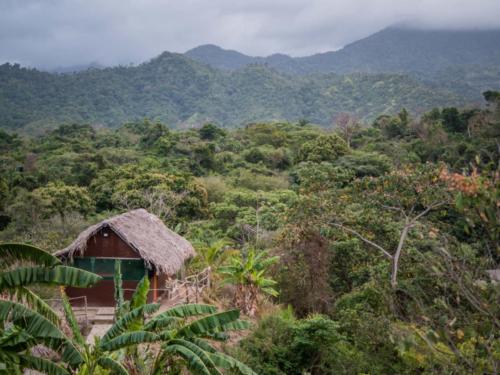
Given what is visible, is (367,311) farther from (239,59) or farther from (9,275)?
(239,59)

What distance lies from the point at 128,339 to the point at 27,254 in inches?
68.2

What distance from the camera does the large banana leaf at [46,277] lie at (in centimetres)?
646

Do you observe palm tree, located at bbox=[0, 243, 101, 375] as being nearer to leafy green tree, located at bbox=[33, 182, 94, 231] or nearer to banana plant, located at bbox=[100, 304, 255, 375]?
banana plant, located at bbox=[100, 304, 255, 375]

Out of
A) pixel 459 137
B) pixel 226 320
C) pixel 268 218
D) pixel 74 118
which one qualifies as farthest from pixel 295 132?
pixel 74 118

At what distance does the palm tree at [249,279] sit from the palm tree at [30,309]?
6731 millimetres

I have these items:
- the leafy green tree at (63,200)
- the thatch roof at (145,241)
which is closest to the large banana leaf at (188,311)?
the thatch roof at (145,241)

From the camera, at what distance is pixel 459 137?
3441cm

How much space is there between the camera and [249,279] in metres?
13.6

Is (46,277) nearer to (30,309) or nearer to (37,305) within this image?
(30,309)

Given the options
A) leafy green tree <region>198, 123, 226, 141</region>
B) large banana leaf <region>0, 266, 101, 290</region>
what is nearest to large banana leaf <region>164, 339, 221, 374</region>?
large banana leaf <region>0, 266, 101, 290</region>

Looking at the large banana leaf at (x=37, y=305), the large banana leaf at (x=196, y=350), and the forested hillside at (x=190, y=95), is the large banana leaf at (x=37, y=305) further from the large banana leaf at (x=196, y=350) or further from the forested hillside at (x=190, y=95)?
the forested hillside at (x=190, y=95)

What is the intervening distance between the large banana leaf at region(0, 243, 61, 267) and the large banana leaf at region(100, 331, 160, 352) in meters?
1.42

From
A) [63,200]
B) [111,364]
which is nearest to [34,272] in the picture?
[111,364]

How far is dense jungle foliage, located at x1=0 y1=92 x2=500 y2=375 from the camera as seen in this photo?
Answer: 22.9ft
